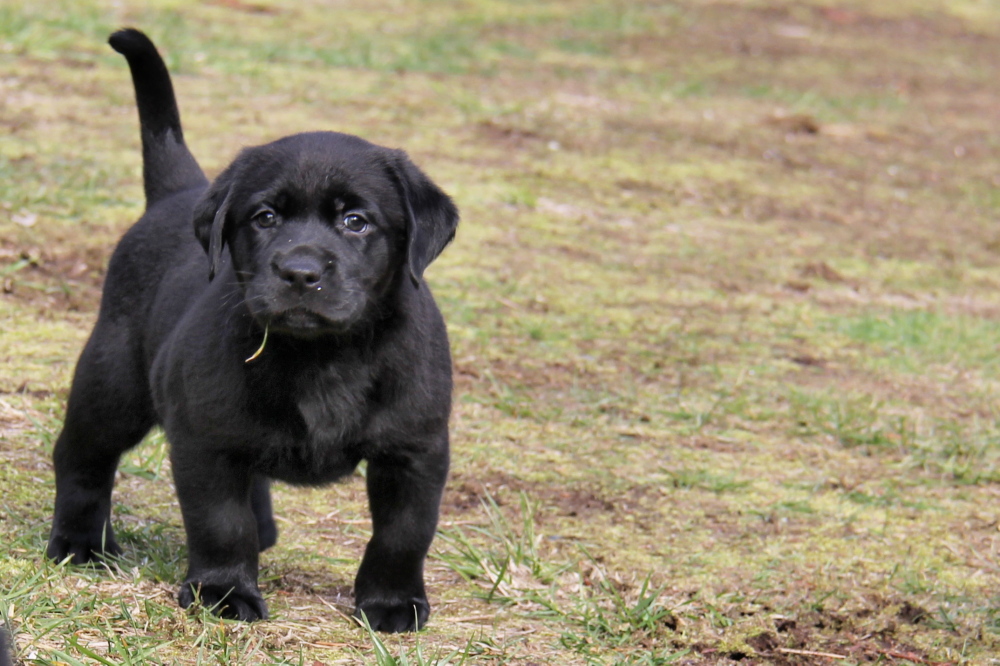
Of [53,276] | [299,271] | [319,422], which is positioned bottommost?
[53,276]

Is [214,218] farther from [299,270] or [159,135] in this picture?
[159,135]

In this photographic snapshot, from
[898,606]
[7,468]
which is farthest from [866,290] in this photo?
[7,468]

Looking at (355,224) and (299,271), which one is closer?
(299,271)

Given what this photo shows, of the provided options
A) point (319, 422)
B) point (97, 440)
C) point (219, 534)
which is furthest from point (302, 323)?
point (97, 440)

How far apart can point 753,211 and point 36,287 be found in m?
4.79

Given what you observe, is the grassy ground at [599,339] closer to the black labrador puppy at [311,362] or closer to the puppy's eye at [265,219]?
the black labrador puppy at [311,362]

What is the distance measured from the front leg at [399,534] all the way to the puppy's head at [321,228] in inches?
14.9

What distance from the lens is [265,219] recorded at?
3.19 metres

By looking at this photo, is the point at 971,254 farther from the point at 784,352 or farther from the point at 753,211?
the point at 784,352

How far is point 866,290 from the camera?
288 inches

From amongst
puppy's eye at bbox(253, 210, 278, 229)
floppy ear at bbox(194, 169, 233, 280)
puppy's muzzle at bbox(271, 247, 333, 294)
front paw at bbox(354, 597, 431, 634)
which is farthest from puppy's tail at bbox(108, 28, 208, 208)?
front paw at bbox(354, 597, 431, 634)

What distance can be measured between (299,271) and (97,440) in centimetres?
97

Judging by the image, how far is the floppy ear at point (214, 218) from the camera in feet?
10.5

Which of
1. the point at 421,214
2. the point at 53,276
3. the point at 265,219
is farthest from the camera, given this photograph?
the point at 53,276
